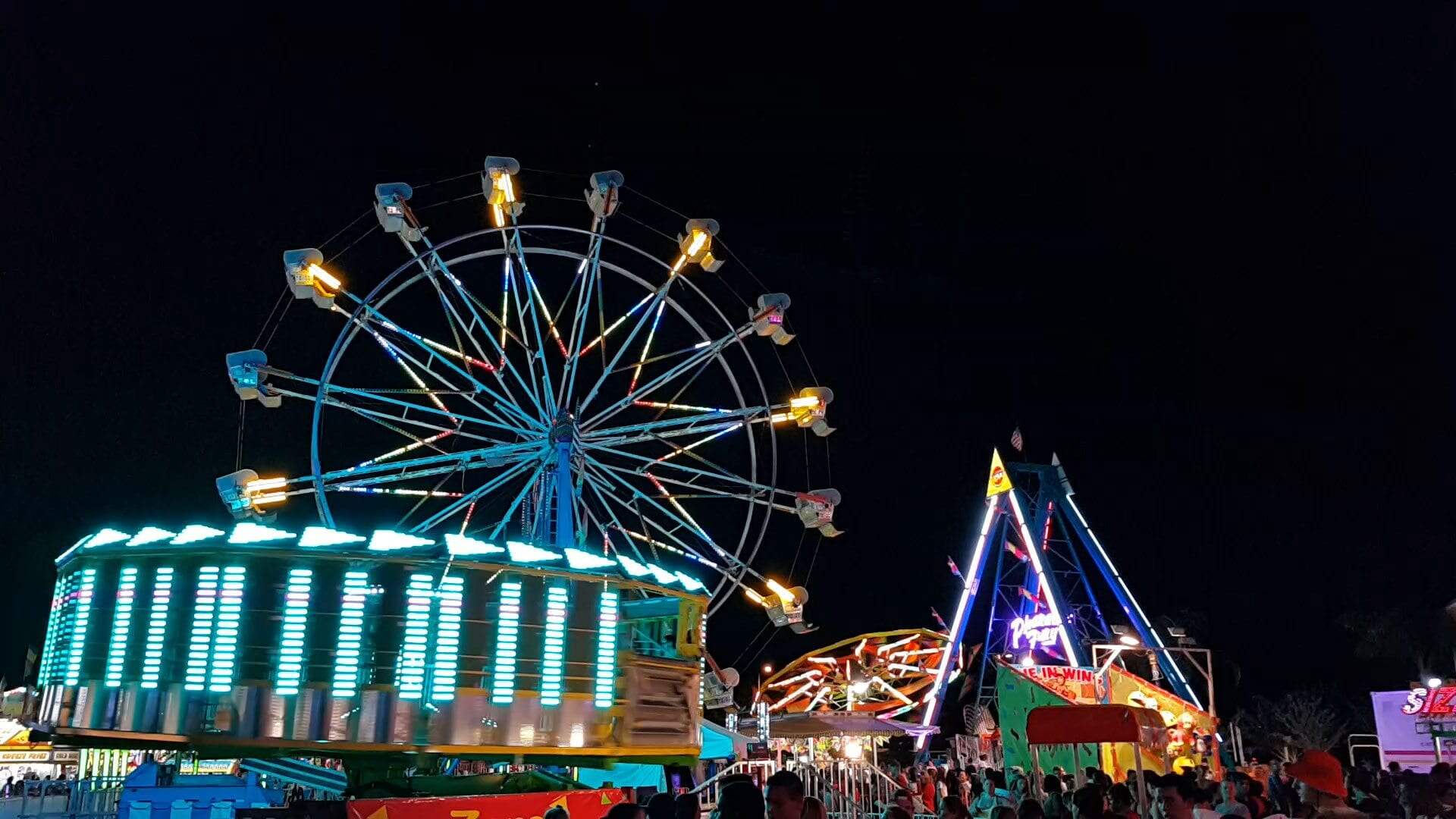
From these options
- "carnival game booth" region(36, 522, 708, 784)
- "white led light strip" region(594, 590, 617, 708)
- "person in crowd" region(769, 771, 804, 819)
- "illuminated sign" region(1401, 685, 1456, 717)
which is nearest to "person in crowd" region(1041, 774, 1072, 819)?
"carnival game booth" region(36, 522, 708, 784)

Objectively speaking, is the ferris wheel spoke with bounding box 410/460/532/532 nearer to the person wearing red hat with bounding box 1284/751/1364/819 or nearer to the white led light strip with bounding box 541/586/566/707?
the white led light strip with bounding box 541/586/566/707

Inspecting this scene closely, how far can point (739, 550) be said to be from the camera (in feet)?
68.5

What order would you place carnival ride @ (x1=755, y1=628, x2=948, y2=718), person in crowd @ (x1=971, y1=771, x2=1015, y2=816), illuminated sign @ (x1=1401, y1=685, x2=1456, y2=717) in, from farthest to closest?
carnival ride @ (x1=755, y1=628, x2=948, y2=718) < illuminated sign @ (x1=1401, y1=685, x2=1456, y2=717) < person in crowd @ (x1=971, y1=771, x2=1015, y2=816)

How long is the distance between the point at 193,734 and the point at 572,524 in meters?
8.30

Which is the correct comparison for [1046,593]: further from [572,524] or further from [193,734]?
[193,734]

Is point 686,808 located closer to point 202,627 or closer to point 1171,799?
point 1171,799

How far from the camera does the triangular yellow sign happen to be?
35781 millimetres

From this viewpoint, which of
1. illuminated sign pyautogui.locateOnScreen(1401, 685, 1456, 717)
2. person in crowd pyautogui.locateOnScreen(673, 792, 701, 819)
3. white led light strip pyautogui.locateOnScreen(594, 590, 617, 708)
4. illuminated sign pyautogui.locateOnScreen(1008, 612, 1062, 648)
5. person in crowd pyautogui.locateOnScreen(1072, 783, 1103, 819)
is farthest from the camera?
illuminated sign pyautogui.locateOnScreen(1008, 612, 1062, 648)

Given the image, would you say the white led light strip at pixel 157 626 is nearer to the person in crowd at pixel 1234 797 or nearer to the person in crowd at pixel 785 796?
the person in crowd at pixel 785 796

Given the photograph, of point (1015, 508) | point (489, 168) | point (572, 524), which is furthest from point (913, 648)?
point (489, 168)

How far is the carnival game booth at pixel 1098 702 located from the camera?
24.6 metres

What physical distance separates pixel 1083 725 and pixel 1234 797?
3.07 m

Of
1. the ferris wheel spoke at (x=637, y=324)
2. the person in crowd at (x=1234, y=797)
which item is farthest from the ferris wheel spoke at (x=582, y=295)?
the person in crowd at (x=1234, y=797)

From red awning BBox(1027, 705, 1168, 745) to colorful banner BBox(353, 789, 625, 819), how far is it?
5.03 m
